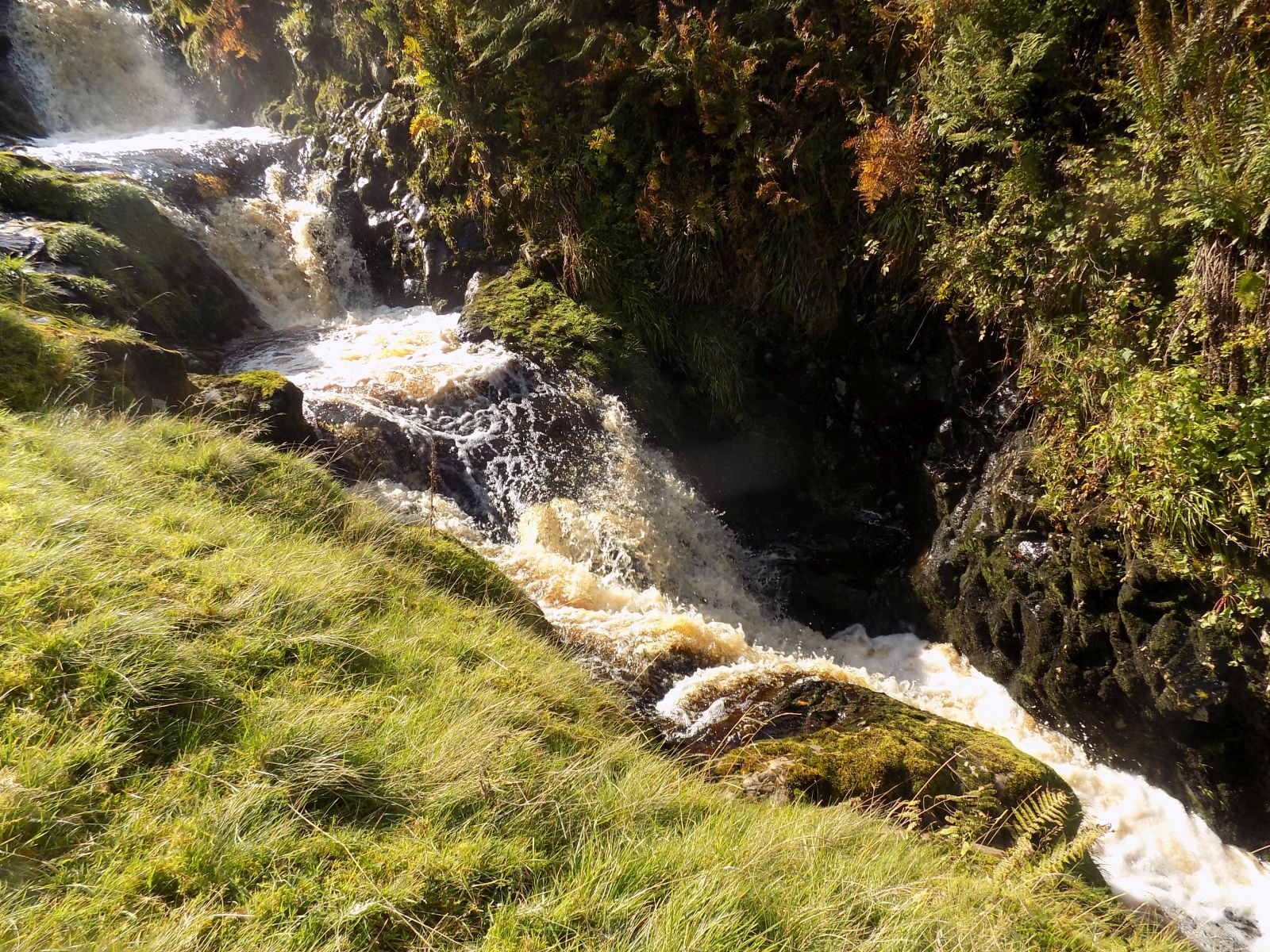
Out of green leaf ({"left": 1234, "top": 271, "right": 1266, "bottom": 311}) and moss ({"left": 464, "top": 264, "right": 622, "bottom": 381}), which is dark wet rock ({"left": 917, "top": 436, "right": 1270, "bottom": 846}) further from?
moss ({"left": 464, "top": 264, "right": 622, "bottom": 381})

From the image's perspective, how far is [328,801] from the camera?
1932mm

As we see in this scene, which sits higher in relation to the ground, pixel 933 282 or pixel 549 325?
pixel 933 282

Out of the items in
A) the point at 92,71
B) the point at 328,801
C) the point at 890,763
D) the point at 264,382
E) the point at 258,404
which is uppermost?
the point at 92,71

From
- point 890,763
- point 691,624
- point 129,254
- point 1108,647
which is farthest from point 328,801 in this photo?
point 129,254

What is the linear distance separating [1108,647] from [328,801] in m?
5.93

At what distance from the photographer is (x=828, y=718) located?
4258 mm

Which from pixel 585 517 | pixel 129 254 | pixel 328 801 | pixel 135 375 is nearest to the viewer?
pixel 328 801

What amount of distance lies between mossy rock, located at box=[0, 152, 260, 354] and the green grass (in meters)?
5.02

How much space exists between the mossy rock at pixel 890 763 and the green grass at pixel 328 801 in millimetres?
506

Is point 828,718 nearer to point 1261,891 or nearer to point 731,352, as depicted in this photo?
point 1261,891

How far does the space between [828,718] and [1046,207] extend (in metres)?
4.65

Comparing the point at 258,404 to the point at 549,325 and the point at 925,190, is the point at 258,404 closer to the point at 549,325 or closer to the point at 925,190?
the point at 549,325

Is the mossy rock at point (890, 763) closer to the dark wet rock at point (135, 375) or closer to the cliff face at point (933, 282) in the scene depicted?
the cliff face at point (933, 282)

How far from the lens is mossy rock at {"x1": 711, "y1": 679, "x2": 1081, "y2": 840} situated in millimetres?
3373
